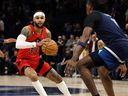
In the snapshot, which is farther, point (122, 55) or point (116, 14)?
point (116, 14)

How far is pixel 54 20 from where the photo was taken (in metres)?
23.6

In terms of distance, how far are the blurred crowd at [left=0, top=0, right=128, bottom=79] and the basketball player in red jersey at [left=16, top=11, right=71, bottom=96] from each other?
30.8 feet

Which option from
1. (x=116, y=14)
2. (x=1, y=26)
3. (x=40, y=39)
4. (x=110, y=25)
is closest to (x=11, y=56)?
(x=1, y=26)

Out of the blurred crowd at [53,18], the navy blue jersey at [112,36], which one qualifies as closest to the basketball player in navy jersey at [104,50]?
the navy blue jersey at [112,36]

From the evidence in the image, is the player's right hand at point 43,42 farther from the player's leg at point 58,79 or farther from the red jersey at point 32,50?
the player's leg at point 58,79

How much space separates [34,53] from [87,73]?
6.65ft

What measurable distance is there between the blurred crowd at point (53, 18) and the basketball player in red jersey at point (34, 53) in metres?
9.39

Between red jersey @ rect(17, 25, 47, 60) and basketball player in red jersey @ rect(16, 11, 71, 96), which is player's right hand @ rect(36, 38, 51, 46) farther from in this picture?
red jersey @ rect(17, 25, 47, 60)

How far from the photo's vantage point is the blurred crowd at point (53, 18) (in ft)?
63.2

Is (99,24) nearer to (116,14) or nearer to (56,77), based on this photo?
(56,77)

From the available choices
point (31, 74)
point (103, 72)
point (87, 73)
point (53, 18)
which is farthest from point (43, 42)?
point (53, 18)

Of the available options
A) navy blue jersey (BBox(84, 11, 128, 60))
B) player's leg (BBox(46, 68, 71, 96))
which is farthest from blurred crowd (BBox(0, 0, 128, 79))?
navy blue jersey (BBox(84, 11, 128, 60))

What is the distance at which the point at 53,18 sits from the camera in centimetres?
2383

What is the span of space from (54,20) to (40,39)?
14.4 m
